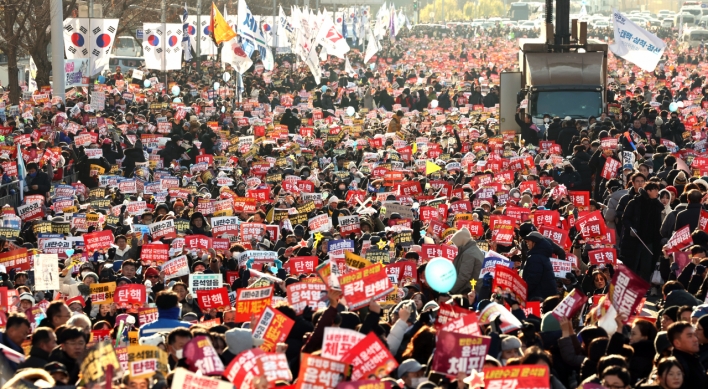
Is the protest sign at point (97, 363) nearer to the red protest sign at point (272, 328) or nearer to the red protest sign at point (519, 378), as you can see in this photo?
the red protest sign at point (272, 328)

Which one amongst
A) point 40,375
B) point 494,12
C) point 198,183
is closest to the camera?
point 40,375

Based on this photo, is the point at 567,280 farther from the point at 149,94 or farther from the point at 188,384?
the point at 149,94

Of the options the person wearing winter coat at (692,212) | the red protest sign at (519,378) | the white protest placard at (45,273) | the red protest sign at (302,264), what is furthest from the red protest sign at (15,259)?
the red protest sign at (519,378)

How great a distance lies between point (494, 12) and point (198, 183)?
155633 millimetres

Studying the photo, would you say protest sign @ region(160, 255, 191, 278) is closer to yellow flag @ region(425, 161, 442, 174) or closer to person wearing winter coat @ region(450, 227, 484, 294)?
person wearing winter coat @ region(450, 227, 484, 294)

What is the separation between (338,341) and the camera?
8359 mm

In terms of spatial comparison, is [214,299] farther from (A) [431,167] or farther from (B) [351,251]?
(A) [431,167]

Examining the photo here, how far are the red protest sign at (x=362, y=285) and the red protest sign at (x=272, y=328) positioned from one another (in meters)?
0.61

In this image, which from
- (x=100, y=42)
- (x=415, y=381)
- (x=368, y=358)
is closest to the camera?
(x=368, y=358)

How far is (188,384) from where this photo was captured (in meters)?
7.69

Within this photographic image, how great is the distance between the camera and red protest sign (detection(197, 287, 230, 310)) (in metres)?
12.6

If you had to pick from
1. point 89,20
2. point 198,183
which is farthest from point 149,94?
point 198,183

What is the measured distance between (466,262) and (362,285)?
3847 millimetres

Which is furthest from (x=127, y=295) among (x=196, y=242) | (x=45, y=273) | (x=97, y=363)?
(x=97, y=363)
